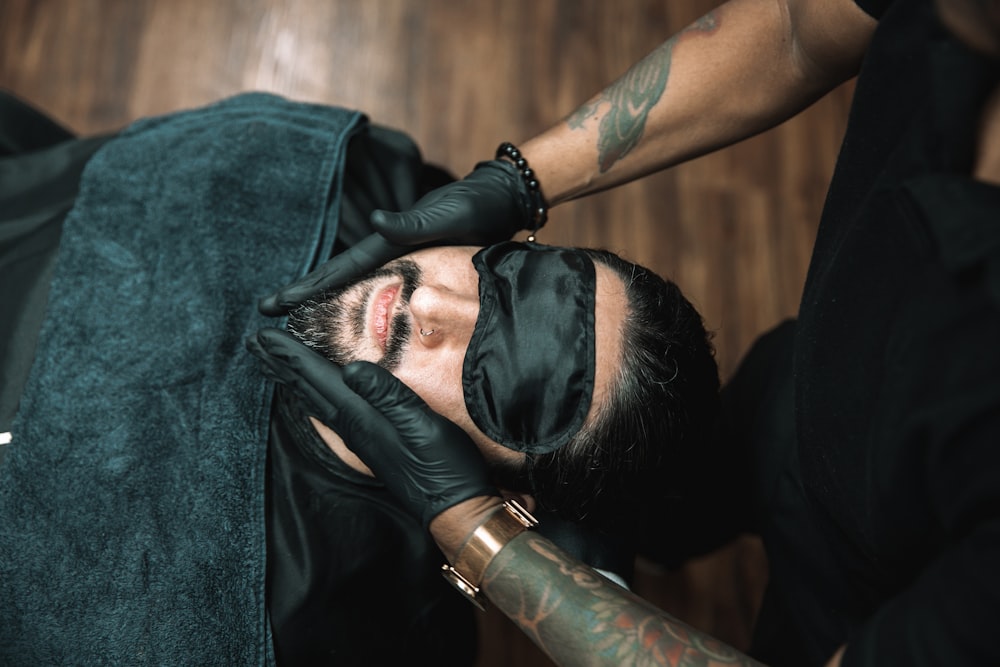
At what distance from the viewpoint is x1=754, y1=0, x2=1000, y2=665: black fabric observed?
1.69 feet

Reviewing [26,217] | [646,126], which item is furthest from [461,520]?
[26,217]

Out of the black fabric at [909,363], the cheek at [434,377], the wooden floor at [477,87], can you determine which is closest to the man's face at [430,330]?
the cheek at [434,377]

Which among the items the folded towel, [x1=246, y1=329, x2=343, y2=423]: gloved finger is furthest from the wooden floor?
[x1=246, y1=329, x2=343, y2=423]: gloved finger

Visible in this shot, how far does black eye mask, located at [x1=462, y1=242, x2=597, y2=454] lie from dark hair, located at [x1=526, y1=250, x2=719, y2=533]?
42mm

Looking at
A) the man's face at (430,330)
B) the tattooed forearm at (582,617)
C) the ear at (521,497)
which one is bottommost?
the tattooed forearm at (582,617)

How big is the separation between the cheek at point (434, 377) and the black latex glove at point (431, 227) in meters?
0.16

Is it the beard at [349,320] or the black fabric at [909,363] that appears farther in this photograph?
the beard at [349,320]

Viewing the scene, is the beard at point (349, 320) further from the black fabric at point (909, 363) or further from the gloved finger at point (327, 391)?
the black fabric at point (909, 363)

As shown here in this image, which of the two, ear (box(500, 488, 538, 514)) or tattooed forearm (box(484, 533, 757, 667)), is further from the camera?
ear (box(500, 488, 538, 514))

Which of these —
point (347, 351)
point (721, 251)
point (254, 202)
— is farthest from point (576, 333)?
point (721, 251)

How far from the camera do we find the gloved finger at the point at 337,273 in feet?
3.21

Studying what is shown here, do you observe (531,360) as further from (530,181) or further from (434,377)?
(530,181)

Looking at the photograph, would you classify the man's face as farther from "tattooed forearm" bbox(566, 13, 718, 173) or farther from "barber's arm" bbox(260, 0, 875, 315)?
"tattooed forearm" bbox(566, 13, 718, 173)

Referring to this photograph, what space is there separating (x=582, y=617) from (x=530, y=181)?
24.9 inches
